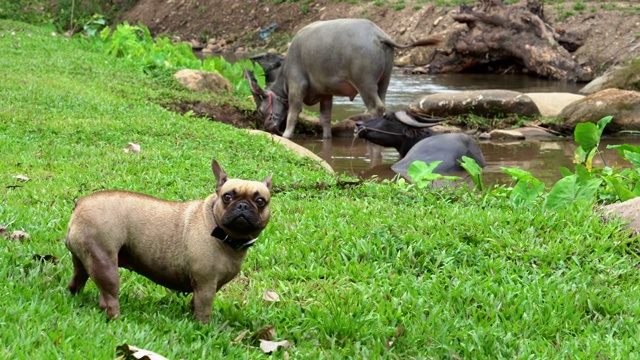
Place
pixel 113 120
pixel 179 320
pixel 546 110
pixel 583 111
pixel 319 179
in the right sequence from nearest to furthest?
pixel 179 320 → pixel 319 179 → pixel 113 120 → pixel 583 111 → pixel 546 110

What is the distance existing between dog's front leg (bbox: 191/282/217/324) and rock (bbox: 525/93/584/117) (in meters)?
12.5

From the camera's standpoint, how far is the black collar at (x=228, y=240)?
382 centimetres

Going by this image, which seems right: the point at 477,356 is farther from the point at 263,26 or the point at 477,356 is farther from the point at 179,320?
the point at 263,26

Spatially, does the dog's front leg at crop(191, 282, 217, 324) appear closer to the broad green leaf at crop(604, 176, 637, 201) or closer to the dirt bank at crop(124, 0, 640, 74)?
the broad green leaf at crop(604, 176, 637, 201)

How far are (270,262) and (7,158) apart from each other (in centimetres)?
330

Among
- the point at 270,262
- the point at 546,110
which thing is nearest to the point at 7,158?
the point at 270,262

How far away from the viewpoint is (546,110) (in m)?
15.7

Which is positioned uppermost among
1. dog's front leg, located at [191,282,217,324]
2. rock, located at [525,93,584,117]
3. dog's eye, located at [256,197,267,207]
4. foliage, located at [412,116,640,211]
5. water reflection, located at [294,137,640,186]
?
dog's eye, located at [256,197,267,207]

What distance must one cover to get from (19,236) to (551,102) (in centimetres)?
1274

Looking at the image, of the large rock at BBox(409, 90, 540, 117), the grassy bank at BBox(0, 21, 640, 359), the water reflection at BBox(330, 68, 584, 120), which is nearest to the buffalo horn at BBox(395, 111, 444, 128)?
the large rock at BBox(409, 90, 540, 117)

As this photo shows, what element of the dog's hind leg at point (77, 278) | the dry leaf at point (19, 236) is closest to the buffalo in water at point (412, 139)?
the dry leaf at point (19, 236)

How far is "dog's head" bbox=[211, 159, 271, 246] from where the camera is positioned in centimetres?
366

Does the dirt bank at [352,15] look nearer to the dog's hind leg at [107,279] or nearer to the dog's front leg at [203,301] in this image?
the dog's front leg at [203,301]

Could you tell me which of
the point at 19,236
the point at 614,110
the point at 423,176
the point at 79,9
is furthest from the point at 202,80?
the point at 79,9
